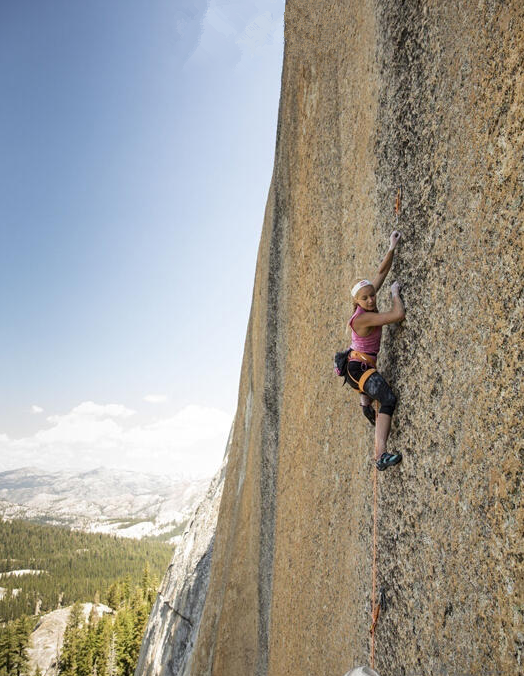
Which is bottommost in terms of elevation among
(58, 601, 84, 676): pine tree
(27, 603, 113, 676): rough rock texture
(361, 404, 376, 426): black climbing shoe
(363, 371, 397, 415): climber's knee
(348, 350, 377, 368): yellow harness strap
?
(27, 603, 113, 676): rough rock texture

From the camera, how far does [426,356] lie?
11.4 feet

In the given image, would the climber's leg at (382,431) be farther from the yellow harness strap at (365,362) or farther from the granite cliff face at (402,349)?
the yellow harness strap at (365,362)

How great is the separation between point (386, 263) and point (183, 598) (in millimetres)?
13632

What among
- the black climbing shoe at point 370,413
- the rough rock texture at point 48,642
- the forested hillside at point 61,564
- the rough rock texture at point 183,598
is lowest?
the forested hillside at point 61,564

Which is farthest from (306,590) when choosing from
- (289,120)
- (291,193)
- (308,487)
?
(289,120)

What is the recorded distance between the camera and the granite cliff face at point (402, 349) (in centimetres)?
274

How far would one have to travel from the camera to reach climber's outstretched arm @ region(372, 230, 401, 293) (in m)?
3.98

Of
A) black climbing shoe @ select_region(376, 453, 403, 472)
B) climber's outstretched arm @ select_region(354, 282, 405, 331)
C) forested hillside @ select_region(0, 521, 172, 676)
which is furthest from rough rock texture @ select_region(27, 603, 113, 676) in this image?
climber's outstretched arm @ select_region(354, 282, 405, 331)

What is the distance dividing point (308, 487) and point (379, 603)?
72.5 inches

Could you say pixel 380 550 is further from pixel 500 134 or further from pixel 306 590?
pixel 500 134

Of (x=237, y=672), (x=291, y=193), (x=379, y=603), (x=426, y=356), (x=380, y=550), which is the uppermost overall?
(x=291, y=193)

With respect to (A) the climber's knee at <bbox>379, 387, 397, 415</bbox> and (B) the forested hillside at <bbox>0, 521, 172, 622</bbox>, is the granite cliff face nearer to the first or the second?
(A) the climber's knee at <bbox>379, 387, 397, 415</bbox>

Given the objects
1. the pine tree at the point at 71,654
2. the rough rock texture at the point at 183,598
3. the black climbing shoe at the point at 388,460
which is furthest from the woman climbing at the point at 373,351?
the pine tree at the point at 71,654

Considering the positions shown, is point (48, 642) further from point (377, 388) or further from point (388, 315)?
point (388, 315)
